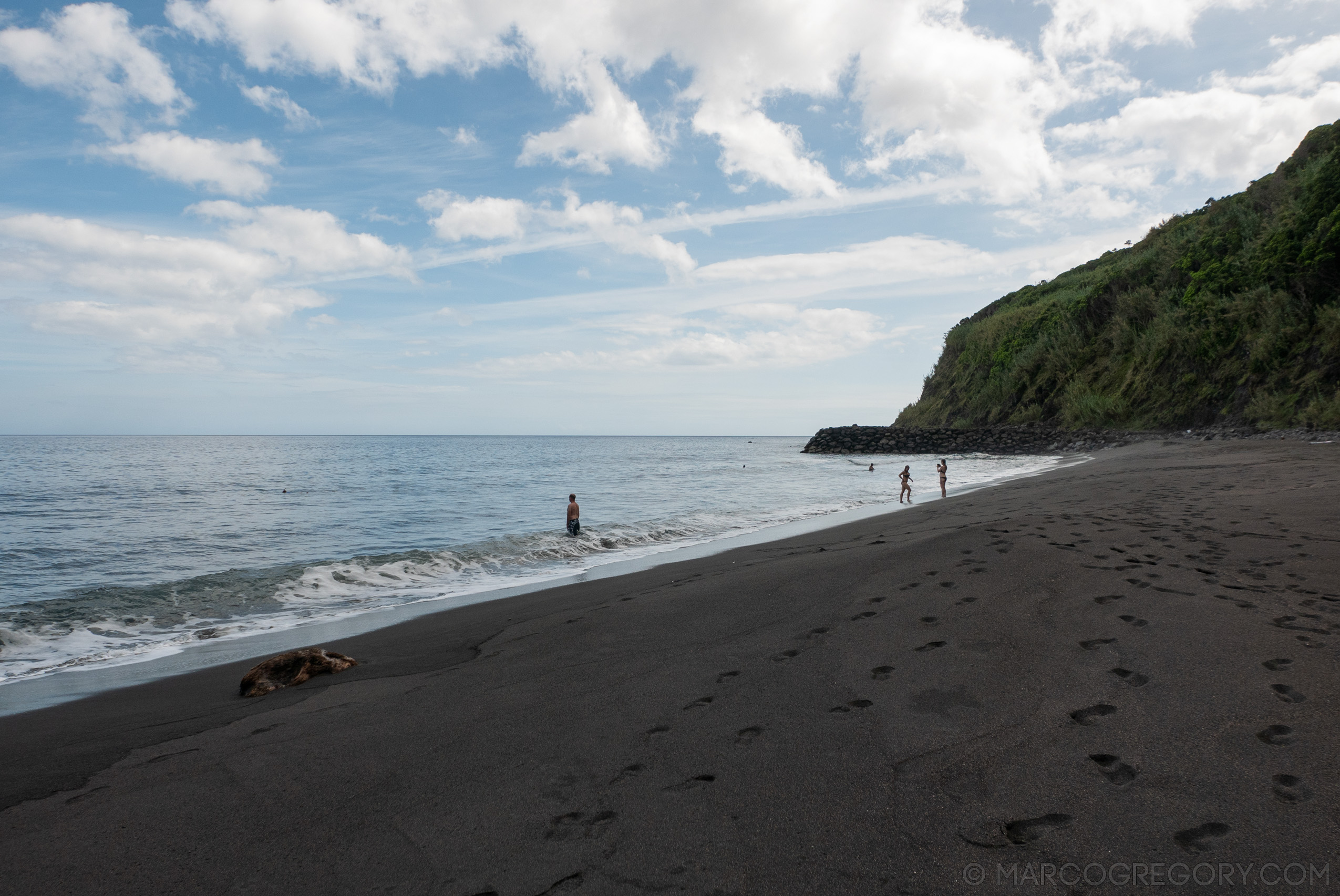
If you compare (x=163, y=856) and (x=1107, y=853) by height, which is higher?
(x=1107, y=853)

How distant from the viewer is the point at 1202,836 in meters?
2.45

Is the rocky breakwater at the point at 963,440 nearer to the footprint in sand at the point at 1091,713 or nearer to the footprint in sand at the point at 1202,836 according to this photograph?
the footprint in sand at the point at 1091,713

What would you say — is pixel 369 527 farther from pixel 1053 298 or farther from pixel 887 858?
pixel 1053 298

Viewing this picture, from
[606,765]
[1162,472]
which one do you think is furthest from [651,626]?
[1162,472]

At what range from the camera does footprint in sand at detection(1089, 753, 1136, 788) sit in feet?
9.32

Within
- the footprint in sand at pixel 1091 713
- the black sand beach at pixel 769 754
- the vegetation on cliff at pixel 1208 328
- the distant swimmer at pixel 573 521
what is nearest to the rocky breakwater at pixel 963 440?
the vegetation on cliff at pixel 1208 328

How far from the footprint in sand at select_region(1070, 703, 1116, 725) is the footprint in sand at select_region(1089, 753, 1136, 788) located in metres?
0.35

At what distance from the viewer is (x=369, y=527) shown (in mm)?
18250

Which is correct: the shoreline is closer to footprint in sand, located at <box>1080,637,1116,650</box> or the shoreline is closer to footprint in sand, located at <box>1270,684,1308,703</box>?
footprint in sand, located at <box>1080,637,1116,650</box>

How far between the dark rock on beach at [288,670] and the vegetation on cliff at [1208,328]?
104 feet

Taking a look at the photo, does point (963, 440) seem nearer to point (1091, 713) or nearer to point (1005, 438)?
point (1005, 438)

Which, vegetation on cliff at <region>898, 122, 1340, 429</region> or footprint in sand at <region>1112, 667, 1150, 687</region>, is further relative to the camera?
vegetation on cliff at <region>898, 122, 1340, 429</region>

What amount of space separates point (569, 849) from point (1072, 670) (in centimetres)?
318

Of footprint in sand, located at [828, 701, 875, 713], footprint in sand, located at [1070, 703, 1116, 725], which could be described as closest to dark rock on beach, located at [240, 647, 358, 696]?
footprint in sand, located at [828, 701, 875, 713]
